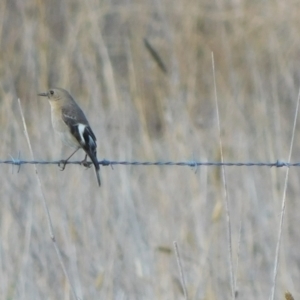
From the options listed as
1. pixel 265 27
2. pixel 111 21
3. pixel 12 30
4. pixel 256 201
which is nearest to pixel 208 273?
pixel 256 201

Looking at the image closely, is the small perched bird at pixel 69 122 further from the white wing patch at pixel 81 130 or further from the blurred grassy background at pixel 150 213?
the blurred grassy background at pixel 150 213

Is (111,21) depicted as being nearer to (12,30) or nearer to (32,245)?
(12,30)

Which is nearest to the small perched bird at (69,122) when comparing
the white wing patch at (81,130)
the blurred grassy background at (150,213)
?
the white wing patch at (81,130)

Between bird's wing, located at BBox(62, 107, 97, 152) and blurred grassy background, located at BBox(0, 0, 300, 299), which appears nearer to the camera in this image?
bird's wing, located at BBox(62, 107, 97, 152)

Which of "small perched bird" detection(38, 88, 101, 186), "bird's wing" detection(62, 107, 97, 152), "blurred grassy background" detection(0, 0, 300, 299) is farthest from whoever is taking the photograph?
"blurred grassy background" detection(0, 0, 300, 299)

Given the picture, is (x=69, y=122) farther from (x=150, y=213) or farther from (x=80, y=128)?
(x=150, y=213)

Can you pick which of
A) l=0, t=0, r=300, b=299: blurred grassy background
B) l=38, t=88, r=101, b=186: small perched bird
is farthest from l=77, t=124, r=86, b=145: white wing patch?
l=0, t=0, r=300, b=299: blurred grassy background

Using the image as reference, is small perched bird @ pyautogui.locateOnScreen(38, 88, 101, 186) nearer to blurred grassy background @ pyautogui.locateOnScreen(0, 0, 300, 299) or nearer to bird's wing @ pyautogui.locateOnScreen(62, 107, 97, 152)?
bird's wing @ pyautogui.locateOnScreen(62, 107, 97, 152)

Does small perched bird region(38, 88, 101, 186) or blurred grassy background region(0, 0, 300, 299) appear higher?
small perched bird region(38, 88, 101, 186)

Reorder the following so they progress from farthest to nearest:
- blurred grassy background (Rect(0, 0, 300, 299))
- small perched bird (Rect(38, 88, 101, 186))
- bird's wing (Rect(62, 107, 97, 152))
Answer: blurred grassy background (Rect(0, 0, 300, 299)) < small perched bird (Rect(38, 88, 101, 186)) < bird's wing (Rect(62, 107, 97, 152))

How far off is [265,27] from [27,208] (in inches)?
172

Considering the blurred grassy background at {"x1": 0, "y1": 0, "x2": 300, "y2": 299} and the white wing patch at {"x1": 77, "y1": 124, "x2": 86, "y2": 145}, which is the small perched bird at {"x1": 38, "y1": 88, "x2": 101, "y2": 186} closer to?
the white wing patch at {"x1": 77, "y1": 124, "x2": 86, "y2": 145}

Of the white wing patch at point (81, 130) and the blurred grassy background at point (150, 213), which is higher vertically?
the white wing patch at point (81, 130)

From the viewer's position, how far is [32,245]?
4.59 m
